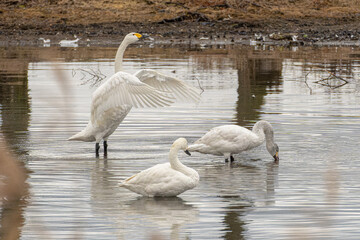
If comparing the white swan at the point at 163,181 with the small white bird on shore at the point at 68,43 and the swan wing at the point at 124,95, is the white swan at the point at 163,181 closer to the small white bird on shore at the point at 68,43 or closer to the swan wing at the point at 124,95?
the swan wing at the point at 124,95

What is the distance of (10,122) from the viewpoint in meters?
12.2

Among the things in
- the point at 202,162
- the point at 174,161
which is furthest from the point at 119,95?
the point at 174,161

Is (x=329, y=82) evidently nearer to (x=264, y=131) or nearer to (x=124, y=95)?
(x=264, y=131)

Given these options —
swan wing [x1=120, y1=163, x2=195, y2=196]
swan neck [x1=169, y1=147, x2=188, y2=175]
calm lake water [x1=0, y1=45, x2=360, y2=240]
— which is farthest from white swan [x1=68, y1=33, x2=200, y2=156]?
swan wing [x1=120, y1=163, x2=195, y2=196]

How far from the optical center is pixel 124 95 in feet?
28.6

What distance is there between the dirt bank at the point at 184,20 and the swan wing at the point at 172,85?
75.1ft

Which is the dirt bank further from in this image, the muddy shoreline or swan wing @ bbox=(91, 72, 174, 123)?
swan wing @ bbox=(91, 72, 174, 123)

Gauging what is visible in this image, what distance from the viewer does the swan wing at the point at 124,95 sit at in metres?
8.21

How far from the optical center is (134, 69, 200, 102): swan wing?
375 inches

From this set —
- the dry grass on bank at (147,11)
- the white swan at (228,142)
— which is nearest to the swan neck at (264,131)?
the white swan at (228,142)

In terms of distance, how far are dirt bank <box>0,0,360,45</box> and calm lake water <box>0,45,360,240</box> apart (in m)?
13.4

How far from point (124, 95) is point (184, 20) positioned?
27.4 m

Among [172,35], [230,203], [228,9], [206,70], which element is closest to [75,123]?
[230,203]

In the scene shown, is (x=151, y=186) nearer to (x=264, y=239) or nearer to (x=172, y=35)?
(x=264, y=239)
